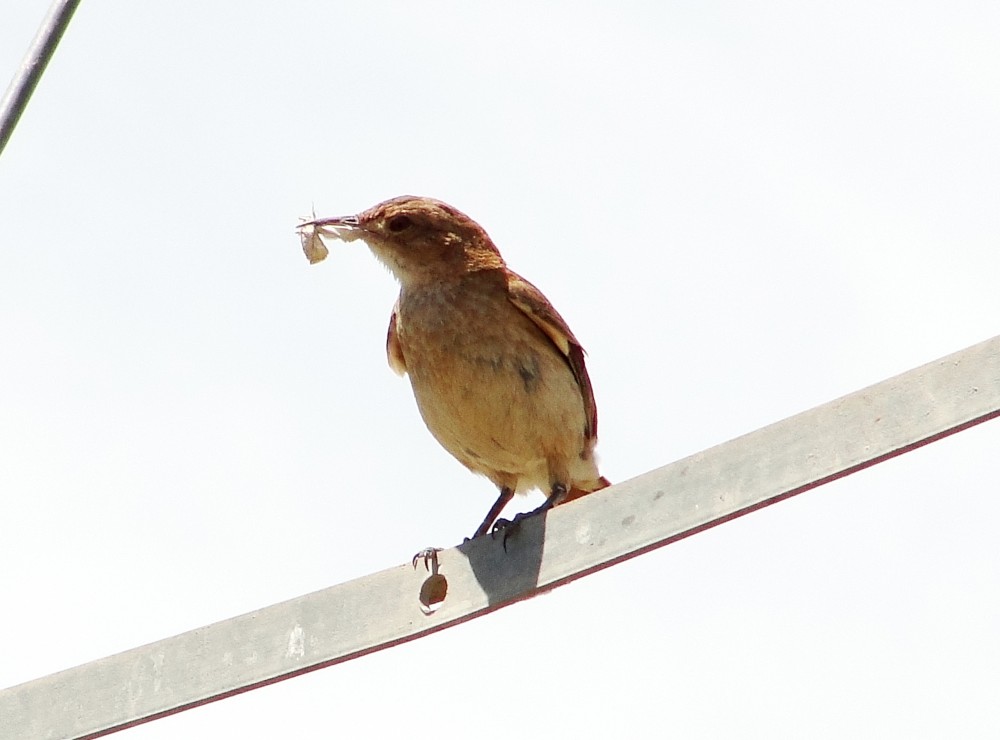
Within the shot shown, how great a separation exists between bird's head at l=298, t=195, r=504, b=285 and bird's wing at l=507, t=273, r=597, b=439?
20cm

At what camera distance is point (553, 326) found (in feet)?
19.6

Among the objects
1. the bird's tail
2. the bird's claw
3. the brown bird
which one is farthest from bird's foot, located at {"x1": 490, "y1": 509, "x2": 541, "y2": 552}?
the bird's tail

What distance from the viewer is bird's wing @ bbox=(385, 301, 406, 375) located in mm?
6195

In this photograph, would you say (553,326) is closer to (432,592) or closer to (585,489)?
(585,489)

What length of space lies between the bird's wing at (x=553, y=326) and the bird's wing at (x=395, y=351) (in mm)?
511

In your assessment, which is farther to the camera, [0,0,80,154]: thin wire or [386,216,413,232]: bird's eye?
[386,216,413,232]: bird's eye

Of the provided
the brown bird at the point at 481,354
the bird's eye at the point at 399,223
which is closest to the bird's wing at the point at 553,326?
the brown bird at the point at 481,354

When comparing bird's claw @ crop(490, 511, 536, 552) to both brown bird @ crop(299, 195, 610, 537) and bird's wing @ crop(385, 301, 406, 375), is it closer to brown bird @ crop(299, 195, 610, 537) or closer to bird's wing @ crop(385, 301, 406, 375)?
brown bird @ crop(299, 195, 610, 537)

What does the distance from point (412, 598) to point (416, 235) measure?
2728 mm

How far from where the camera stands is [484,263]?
20.3ft

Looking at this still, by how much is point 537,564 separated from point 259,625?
701 mm

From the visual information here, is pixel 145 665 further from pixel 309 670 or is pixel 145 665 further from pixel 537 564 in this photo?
pixel 537 564

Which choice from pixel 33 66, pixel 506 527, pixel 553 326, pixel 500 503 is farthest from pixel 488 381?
pixel 33 66

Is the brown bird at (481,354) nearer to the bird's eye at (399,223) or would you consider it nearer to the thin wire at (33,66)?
the bird's eye at (399,223)
